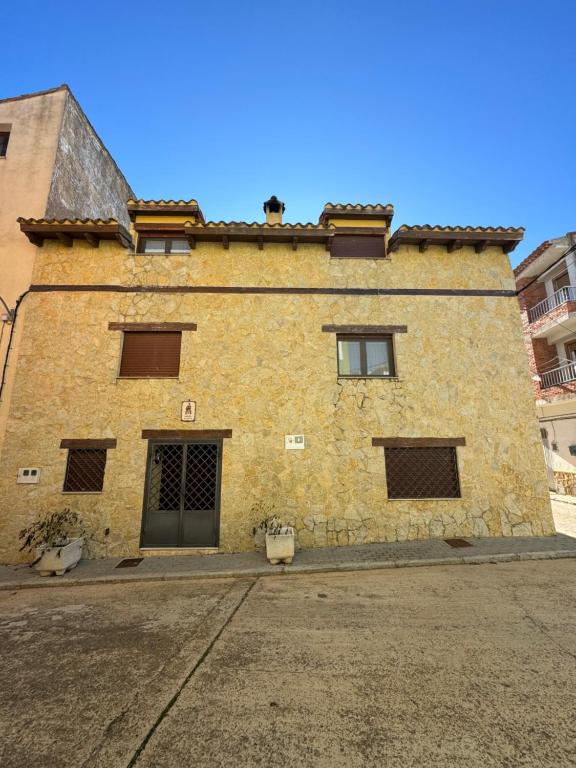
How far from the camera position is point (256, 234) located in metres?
8.91

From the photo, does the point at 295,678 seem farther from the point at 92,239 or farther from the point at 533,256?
the point at 533,256

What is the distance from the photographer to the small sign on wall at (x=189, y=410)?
8094 millimetres

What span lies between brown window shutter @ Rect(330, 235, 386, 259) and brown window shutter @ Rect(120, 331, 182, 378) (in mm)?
5332

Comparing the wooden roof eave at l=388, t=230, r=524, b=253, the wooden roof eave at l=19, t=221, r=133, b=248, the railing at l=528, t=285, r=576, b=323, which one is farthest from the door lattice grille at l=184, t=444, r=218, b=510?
the railing at l=528, t=285, r=576, b=323

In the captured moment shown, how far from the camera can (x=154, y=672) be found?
133 inches

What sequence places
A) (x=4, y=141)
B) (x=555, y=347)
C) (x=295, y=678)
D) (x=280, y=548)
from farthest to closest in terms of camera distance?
(x=555, y=347), (x=4, y=141), (x=280, y=548), (x=295, y=678)

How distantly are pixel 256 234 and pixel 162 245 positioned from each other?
114 inches

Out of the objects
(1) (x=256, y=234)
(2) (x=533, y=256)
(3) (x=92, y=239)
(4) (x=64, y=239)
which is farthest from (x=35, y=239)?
(2) (x=533, y=256)

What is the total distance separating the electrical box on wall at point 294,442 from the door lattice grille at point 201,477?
69.9 inches

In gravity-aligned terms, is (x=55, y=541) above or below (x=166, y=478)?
below

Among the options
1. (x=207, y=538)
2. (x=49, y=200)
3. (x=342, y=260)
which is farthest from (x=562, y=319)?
(x=49, y=200)

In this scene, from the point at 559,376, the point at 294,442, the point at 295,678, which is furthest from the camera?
the point at 559,376

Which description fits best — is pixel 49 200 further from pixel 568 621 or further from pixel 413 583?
pixel 568 621

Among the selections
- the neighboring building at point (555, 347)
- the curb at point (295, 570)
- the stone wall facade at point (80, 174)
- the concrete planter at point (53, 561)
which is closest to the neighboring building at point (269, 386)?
the concrete planter at point (53, 561)
